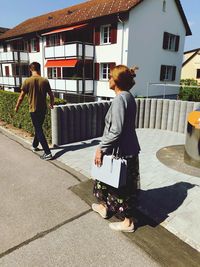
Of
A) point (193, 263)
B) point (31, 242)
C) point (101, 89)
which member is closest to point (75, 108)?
point (31, 242)

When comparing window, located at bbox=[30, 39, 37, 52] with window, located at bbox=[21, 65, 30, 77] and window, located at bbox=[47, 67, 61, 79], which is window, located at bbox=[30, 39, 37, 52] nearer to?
window, located at bbox=[21, 65, 30, 77]

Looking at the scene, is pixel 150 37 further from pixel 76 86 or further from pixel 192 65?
pixel 192 65

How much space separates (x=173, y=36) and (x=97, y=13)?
7.28 m

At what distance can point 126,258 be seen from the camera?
2.57m

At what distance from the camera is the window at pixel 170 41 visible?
19.2 meters

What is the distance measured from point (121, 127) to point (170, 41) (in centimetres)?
2035

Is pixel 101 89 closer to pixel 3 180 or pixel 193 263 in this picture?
pixel 3 180

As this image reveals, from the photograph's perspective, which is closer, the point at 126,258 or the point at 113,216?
the point at 126,258

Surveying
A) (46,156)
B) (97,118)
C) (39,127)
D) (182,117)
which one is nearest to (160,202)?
(46,156)

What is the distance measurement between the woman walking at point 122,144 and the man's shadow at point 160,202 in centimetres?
34

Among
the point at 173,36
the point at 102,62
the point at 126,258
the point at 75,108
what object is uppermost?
the point at 173,36

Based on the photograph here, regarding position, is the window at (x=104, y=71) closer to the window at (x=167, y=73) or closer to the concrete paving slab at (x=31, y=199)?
the window at (x=167, y=73)

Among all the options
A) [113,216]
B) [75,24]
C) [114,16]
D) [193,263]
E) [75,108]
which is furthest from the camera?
[75,24]

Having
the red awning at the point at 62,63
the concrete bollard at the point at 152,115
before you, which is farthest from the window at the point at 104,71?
the concrete bollard at the point at 152,115
